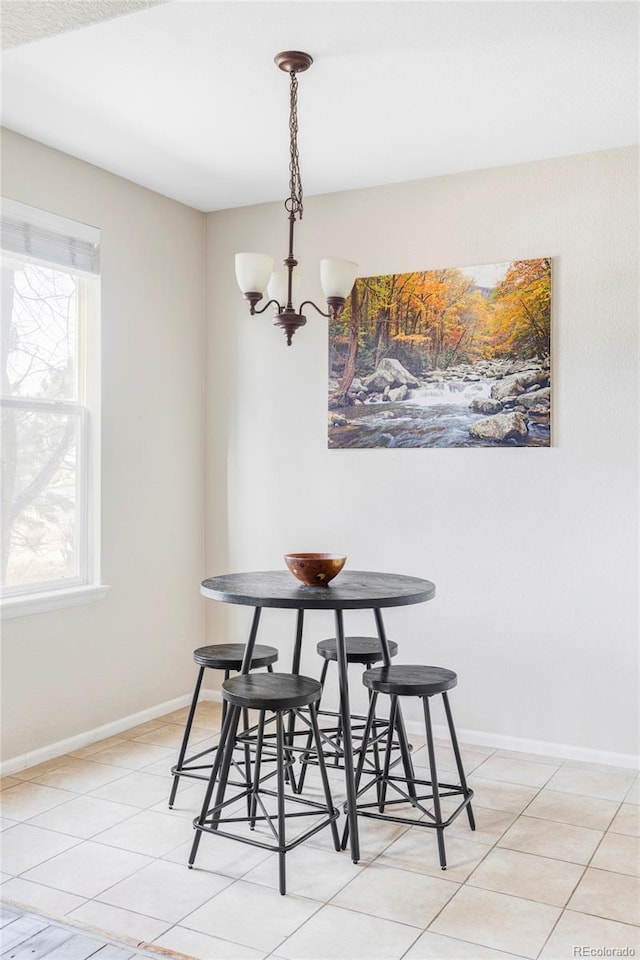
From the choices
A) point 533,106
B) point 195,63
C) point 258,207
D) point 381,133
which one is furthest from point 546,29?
point 258,207

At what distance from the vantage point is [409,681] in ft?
9.12

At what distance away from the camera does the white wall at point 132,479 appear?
3.59m

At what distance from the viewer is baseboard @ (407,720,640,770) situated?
3621 mm

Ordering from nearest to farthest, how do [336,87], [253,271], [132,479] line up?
[253,271] → [336,87] → [132,479]

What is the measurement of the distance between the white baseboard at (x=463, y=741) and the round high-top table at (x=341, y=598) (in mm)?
1005

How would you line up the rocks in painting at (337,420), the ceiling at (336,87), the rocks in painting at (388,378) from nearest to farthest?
the ceiling at (336,87), the rocks in painting at (388,378), the rocks in painting at (337,420)

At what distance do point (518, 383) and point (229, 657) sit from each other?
180 centimetres

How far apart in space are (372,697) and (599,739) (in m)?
1.27

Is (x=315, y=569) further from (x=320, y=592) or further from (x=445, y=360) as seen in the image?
(x=445, y=360)

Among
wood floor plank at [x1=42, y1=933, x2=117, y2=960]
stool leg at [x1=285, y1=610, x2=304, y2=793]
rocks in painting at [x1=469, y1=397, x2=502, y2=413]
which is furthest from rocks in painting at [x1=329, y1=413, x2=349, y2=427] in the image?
wood floor plank at [x1=42, y1=933, x2=117, y2=960]

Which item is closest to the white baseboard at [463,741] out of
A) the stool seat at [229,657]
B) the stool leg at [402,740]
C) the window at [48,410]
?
the window at [48,410]

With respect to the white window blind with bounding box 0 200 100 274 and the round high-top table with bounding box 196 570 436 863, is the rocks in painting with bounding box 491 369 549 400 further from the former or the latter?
the white window blind with bounding box 0 200 100 274

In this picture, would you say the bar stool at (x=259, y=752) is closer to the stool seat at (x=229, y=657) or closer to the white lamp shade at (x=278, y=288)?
the stool seat at (x=229, y=657)

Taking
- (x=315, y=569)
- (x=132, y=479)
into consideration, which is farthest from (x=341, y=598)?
(x=132, y=479)
